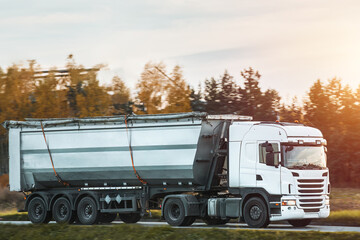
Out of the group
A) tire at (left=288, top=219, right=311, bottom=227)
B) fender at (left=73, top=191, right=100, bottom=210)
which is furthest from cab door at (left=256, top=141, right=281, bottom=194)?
fender at (left=73, top=191, right=100, bottom=210)

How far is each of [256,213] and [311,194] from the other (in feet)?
6.06

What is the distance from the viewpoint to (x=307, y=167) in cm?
2175

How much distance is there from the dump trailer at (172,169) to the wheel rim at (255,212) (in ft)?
0.15

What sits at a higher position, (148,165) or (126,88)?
(126,88)

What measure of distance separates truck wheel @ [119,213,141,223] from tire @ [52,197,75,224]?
213 centimetres

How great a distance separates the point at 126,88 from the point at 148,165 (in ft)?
87.6

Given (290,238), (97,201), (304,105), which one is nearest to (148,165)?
(97,201)

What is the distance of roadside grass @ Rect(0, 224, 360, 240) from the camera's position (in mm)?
17781

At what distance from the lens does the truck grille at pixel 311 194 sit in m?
21.5

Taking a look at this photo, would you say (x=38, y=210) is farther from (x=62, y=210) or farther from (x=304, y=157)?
(x=304, y=157)

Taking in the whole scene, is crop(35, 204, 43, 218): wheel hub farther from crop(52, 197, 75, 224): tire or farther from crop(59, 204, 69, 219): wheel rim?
crop(59, 204, 69, 219): wheel rim

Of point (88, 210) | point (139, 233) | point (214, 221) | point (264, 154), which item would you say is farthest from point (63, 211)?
point (264, 154)

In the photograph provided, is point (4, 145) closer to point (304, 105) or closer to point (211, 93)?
point (211, 93)

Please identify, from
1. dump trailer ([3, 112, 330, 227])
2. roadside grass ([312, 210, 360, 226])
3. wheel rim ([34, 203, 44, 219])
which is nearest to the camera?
dump trailer ([3, 112, 330, 227])
